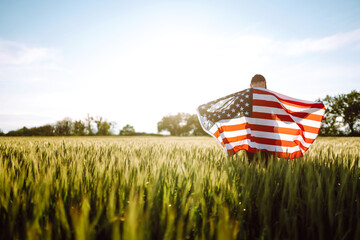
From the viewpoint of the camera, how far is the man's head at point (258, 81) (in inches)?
137

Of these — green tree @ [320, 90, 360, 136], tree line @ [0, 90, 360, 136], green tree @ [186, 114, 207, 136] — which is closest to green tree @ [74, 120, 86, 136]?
tree line @ [0, 90, 360, 136]

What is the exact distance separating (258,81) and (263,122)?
3.23 ft

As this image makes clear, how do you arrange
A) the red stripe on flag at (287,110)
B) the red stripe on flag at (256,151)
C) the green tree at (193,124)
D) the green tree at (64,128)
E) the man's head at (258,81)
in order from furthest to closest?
the green tree at (193,124)
the green tree at (64,128)
the man's head at (258,81)
the red stripe on flag at (287,110)
the red stripe on flag at (256,151)

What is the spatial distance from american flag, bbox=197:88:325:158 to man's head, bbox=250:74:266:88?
427 millimetres

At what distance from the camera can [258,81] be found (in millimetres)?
3537

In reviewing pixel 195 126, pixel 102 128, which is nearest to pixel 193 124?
pixel 195 126

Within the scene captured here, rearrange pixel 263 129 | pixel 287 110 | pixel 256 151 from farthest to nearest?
pixel 287 110 → pixel 263 129 → pixel 256 151

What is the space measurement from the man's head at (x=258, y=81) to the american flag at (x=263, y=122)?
43 centimetres

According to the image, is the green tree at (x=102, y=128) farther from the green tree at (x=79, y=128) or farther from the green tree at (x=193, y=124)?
the green tree at (x=193, y=124)

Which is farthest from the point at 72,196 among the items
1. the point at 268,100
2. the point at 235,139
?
the point at 268,100

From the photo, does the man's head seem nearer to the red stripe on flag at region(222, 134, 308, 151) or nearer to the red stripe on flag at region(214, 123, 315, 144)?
the red stripe on flag at region(214, 123, 315, 144)

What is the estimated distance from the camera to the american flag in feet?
9.54

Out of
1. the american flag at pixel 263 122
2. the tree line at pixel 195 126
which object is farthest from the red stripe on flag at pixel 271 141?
the tree line at pixel 195 126

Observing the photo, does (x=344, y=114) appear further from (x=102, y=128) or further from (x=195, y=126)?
(x=102, y=128)
